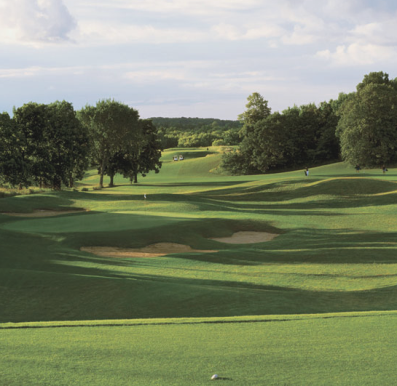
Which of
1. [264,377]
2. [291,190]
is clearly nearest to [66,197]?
[291,190]

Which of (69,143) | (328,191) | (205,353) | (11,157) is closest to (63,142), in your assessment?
(69,143)

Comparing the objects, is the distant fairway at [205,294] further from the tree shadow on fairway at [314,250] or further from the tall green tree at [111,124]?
the tall green tree at [111,124]

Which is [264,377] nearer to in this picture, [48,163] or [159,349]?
[159,349]

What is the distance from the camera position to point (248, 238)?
29391mm

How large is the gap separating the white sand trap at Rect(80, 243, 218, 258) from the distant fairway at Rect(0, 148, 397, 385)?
51cm

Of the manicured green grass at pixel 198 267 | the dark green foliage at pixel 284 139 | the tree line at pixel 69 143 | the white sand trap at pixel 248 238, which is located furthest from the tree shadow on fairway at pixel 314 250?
the dark green foliage at pixel 284 139

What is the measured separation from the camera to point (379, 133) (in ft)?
269

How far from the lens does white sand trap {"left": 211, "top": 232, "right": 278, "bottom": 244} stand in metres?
28.5

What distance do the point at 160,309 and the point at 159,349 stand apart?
563 centimetres

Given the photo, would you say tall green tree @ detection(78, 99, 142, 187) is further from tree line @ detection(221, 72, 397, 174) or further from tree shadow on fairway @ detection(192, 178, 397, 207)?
tree line @ detection(221, 72, 397, 174)

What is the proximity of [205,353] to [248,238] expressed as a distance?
22.4 metres

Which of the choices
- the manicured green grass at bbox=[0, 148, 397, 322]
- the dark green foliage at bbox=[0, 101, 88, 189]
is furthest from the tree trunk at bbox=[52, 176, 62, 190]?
the manicured green grass at bbox=[0, 148, 397, 322]

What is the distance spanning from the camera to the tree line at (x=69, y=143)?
6078 centimetres

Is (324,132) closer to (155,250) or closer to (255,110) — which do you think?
(255,110)
